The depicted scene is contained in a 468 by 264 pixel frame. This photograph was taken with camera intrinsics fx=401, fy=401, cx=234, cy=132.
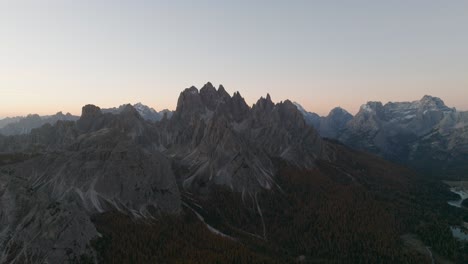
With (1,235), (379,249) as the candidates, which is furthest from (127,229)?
(379,249)

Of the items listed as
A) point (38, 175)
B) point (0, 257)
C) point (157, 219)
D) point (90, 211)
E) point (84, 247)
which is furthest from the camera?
point (38, 175)

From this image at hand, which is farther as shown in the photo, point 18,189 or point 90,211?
point 90,211

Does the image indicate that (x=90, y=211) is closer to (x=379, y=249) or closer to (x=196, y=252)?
(x=196, y=252)

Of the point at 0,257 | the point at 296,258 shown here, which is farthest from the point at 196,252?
the point at 0,257

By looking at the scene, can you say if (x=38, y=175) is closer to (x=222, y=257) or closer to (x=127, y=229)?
(x=127, y=229)

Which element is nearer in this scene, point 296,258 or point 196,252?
point 196,252

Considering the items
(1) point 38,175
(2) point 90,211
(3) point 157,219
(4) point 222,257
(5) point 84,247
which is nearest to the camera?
(5) point 84,247

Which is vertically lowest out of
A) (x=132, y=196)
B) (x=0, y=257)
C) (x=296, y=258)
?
(x=296, y=258)

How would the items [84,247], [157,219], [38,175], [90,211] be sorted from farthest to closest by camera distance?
[38,175]
[157,219]
[90,211]
[84,247]

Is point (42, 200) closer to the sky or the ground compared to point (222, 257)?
closer to the sky
